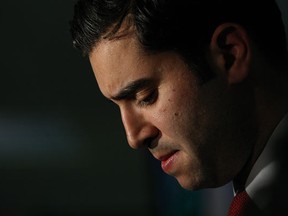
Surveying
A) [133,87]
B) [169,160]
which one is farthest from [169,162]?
[133,87]

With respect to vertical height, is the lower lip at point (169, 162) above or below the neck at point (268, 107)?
below

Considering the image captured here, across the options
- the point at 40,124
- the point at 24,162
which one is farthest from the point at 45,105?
the point at 24,162

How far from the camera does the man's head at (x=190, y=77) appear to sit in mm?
814

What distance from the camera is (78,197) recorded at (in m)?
2.61

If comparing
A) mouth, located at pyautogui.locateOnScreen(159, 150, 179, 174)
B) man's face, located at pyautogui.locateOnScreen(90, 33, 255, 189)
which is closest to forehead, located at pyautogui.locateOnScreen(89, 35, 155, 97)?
man's face, located at pyautogui.locateOnScreen(90, 33, 255, 189)

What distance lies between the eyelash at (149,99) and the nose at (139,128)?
2 cm

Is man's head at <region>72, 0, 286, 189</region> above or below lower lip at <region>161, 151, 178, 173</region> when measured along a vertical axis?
above

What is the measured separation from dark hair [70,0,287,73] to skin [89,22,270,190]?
15 millimetres

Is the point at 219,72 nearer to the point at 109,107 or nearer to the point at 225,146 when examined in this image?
the point at 225,146

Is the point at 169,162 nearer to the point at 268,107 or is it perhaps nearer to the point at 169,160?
the point at 169,160

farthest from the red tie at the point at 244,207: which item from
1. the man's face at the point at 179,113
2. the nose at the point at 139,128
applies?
the nose at the point at 139,128

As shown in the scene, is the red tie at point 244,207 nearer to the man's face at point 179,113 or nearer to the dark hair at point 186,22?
the man's face at point 179,113

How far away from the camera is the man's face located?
0.81 meters

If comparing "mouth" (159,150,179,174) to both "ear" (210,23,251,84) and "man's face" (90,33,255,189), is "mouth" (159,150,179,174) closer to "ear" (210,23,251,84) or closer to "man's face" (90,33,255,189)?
"man's face" (90,33,255,189)
